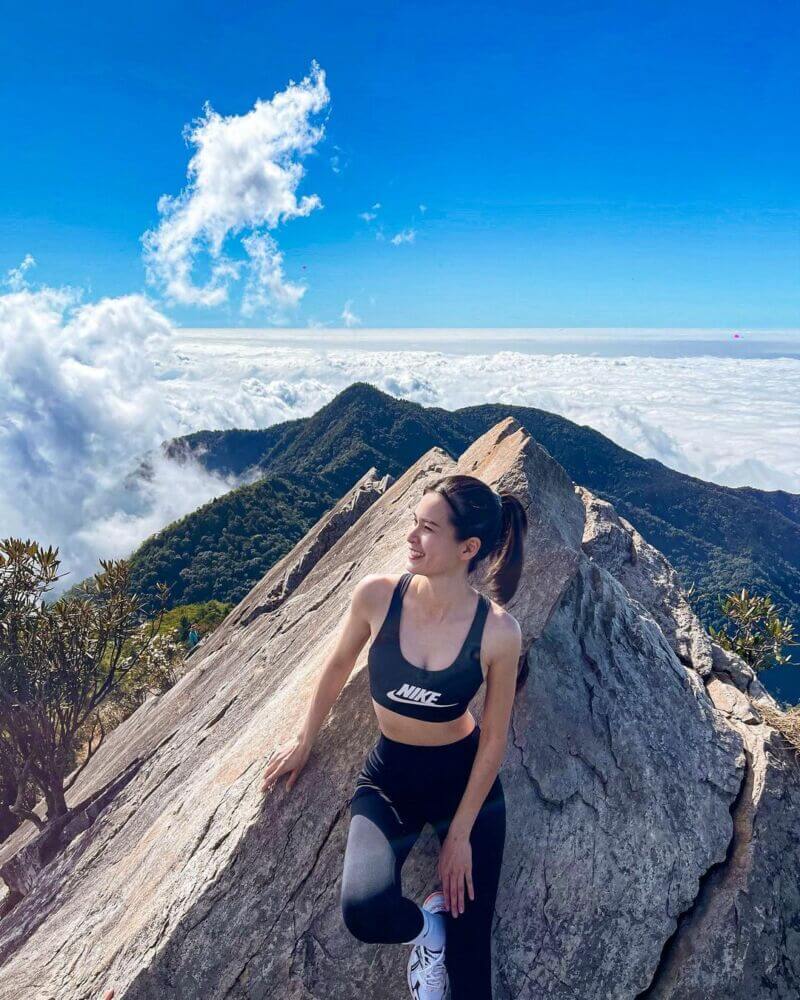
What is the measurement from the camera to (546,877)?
17.8ft

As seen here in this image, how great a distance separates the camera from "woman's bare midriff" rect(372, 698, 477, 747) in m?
4.69

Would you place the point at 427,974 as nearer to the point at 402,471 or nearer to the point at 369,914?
the point at 369,914

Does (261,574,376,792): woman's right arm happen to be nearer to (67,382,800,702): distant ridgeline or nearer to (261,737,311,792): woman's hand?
(261,737,311,792): woman's hand

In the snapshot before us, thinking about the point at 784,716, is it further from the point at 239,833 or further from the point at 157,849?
the point at 157,849

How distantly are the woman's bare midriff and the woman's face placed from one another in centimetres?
112

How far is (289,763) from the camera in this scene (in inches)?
207

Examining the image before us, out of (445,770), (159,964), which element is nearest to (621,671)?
(445,770)

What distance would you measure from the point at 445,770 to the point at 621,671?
303cm

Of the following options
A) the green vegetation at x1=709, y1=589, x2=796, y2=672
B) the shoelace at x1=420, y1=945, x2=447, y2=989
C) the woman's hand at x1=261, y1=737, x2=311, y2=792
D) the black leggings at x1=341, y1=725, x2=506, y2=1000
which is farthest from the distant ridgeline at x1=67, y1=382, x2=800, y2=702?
the shoelace at x1=420, y1=945, x2=447, y2=989

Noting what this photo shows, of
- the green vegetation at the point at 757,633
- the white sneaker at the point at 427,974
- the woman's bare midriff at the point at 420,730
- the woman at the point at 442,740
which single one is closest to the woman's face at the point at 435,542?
the woman at the point at 442,740

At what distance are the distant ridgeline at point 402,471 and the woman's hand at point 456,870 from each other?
54453mm

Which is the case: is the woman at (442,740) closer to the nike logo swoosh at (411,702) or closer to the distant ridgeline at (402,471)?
the nike logo swoosh at (411,702)

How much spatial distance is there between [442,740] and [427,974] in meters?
1.61

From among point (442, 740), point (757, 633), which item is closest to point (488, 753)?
point (442, 740)
